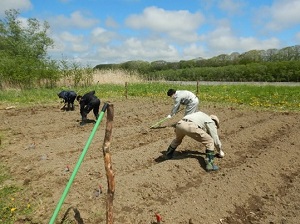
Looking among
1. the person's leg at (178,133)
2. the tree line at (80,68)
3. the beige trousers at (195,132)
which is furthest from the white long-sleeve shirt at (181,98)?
the tree line at (80,68)

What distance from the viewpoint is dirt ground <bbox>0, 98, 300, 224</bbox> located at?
3604mm

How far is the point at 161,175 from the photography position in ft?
14.6

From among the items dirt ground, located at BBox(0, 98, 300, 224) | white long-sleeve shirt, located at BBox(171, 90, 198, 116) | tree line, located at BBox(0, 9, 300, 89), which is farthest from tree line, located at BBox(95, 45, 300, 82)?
dirt ground, located at BBox(0, 98, 300, 224)

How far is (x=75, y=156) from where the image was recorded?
221 inches

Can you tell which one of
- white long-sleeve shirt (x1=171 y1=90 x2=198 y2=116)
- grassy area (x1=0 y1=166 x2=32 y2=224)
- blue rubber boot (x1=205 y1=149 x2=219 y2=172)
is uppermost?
white long-sleeve shirt (x1=171 y1=90 x2=198 y2=116)

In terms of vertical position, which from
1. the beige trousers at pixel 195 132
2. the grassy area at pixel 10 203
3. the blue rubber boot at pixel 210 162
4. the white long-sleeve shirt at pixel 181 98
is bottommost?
the grassy area at pixel 10 203

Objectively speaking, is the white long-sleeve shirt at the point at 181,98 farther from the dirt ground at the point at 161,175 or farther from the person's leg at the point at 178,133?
the person's leg at the point at 178,133

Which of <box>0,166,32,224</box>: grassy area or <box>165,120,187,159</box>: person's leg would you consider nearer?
<box>0,166,32,224</box>: grassy area

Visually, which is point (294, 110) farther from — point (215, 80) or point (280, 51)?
point (280, 51)

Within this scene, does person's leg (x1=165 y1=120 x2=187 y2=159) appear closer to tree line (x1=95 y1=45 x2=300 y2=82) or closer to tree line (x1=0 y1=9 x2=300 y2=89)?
tree line (x1=0 y1=9 x2=300 y2=89)

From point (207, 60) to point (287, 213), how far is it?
38119mm

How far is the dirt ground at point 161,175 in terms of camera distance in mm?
3604

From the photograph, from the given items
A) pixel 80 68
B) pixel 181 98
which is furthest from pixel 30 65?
pixel 181 98

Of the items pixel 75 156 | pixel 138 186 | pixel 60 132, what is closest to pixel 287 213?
pixel 138 186
